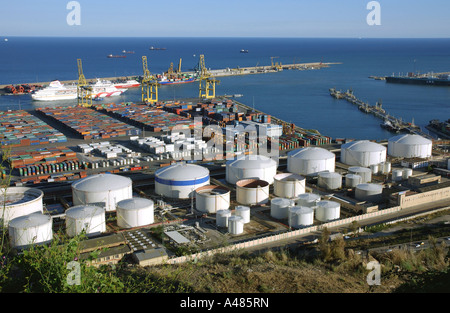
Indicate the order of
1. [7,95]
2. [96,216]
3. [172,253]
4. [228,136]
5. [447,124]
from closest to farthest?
[172,253], [96,216], [228,136], [447,124], [7,95]

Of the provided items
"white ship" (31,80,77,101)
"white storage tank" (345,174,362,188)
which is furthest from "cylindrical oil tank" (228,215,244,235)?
"white ship" (31,80,77,101)

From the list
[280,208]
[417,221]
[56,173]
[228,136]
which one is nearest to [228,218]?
[280,208]

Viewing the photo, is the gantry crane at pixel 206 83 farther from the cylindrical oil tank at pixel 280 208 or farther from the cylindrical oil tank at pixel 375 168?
the cylindrical oil tank at pixel 280 208

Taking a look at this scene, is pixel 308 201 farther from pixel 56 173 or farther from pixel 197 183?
pixel 56 173

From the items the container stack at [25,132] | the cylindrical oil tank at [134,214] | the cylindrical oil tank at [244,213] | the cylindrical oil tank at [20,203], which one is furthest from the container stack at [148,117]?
the cylindrical oil tank at [244,213]

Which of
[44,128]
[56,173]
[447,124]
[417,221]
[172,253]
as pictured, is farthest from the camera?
[447,124]

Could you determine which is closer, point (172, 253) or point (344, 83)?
point (172, 253)
